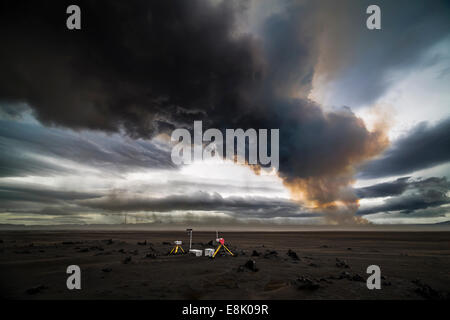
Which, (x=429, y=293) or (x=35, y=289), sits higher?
(x=35, y=289)

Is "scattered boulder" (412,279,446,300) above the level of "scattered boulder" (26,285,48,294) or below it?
below

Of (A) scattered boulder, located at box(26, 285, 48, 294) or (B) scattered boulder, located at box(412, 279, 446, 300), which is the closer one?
(B) scattered boulder, located at box(412, 279, 446, 300)

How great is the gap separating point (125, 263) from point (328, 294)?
48.9 ft

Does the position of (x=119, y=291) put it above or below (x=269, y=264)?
above

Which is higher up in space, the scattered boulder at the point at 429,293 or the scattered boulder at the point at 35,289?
the scattered boulder at the point at 35,289

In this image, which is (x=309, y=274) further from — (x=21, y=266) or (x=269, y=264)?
(x=21, y=266)

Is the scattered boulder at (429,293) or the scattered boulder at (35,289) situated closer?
the scattered boulder at (429,293)
